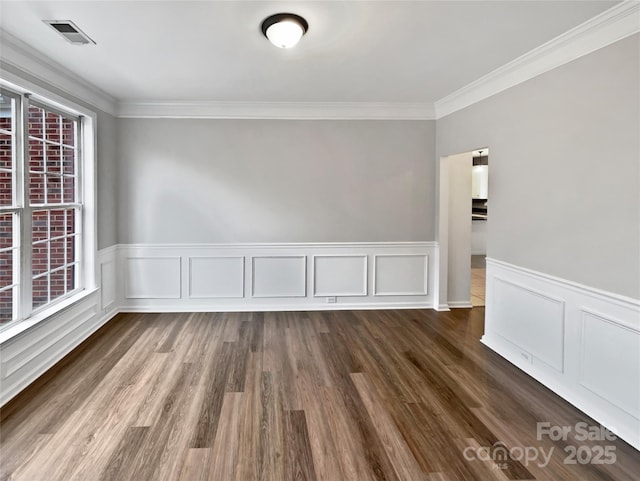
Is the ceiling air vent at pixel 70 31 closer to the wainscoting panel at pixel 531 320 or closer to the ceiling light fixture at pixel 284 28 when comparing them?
the ceiling light fixture at pixel 284 28

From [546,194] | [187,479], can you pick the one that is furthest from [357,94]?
[187,479]

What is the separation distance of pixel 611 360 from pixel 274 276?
11.7ft

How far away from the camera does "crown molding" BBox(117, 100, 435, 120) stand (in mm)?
4773

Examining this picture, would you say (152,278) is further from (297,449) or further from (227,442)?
(297,449)

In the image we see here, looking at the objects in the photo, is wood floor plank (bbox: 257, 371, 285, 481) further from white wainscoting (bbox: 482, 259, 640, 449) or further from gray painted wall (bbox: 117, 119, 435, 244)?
gray painted wall (bbox: 117, 119, 435, 244)

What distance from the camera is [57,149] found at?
3.76m

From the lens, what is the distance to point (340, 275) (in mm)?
5129

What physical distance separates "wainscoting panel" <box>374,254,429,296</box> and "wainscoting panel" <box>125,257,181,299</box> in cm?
258

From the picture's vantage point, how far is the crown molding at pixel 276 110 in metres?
4.77

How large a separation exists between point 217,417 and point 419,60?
3167 mm

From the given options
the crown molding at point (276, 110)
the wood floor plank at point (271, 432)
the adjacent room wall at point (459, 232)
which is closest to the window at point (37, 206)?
the crown molding at point (276, 110)

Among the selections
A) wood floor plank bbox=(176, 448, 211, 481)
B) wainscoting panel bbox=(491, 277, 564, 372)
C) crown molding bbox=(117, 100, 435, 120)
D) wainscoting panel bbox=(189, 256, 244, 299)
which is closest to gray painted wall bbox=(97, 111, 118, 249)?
crown molding bbox=(117, 100, 435, 120)

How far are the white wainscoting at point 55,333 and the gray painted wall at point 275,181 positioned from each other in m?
0.67

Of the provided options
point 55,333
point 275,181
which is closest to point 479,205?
point 275,181
